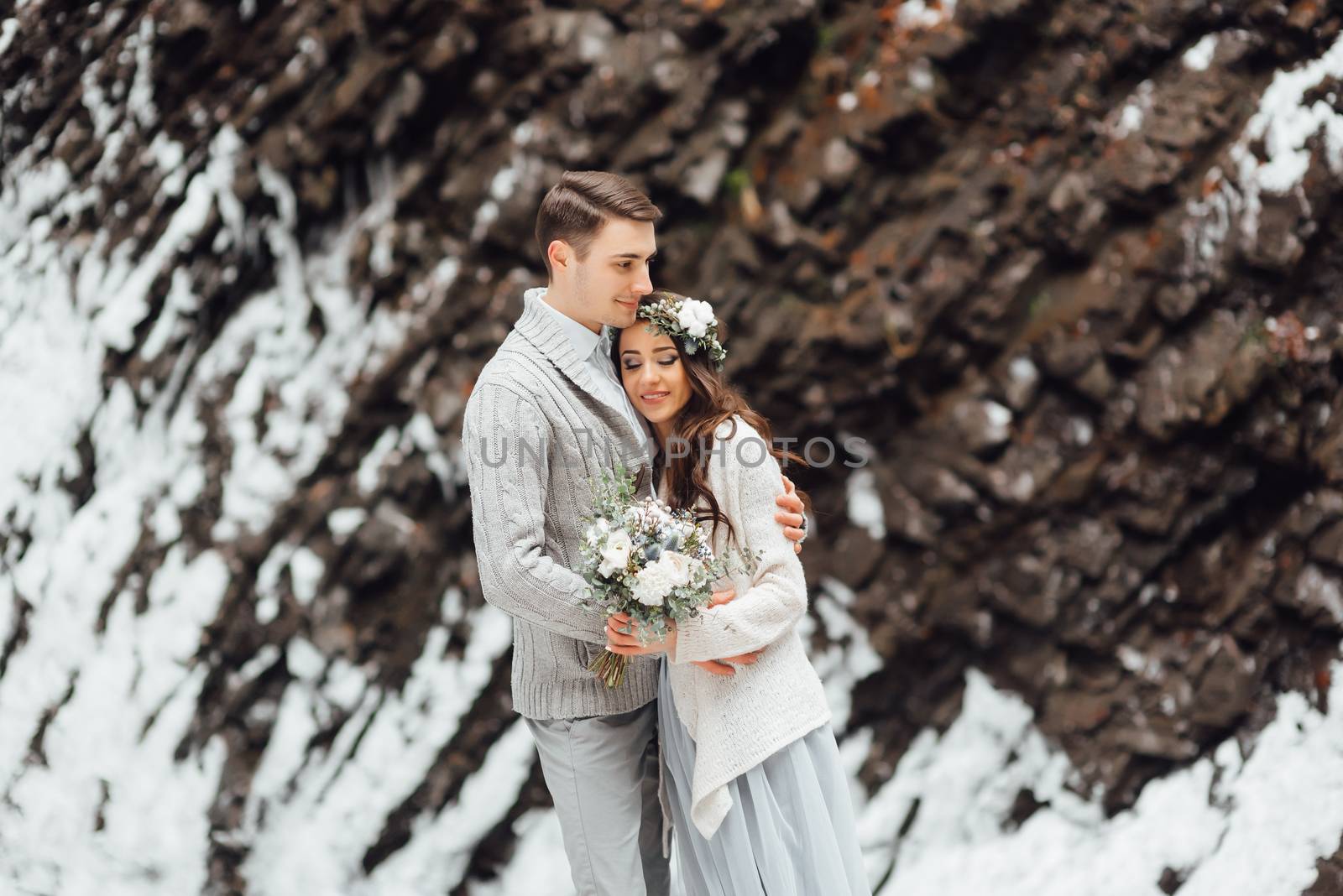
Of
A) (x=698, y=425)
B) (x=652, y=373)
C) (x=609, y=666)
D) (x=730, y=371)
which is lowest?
(x=730, y=371)

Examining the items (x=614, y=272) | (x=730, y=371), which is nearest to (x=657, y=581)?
(x=614, y=272)

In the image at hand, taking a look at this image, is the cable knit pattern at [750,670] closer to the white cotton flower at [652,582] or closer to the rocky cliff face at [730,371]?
the white cotton flower at [652,582]

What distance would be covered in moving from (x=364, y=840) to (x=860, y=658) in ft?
6.93

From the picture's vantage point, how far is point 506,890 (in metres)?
4.26

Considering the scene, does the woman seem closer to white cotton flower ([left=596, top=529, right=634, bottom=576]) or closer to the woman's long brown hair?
the woman's long brown hair

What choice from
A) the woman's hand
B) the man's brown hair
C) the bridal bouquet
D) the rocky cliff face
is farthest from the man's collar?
the rocky cliff face

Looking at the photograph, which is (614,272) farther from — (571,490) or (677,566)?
(677,566)

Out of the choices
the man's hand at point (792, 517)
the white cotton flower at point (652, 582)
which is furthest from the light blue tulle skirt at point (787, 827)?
the white cotton flower at point (652, 582)

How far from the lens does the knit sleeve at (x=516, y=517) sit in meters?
2.15

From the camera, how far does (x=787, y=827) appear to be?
7.82 ft

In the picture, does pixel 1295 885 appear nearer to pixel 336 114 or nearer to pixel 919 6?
pixel 919 6

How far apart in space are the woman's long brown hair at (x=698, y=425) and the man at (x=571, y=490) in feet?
0.24

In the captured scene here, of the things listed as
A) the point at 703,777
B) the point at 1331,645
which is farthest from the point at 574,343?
the point at 1331,645

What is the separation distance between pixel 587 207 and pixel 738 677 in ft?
3.40
